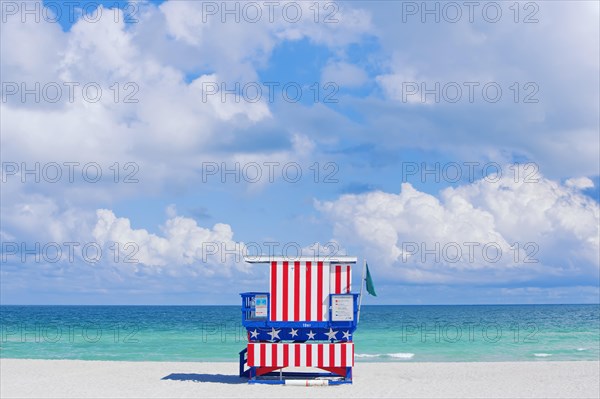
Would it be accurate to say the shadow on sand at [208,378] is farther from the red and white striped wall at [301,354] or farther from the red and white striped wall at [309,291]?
the red and white striped wall at [309,291]

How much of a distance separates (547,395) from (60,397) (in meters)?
12.3

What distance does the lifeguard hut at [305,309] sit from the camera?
19.7 m

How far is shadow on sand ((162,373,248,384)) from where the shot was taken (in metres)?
21.3

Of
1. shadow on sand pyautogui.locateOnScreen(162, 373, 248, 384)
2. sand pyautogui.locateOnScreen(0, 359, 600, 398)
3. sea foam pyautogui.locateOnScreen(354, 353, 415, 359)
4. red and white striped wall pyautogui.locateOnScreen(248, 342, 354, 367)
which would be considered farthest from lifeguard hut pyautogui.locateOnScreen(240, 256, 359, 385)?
sea foam pyautogui.locateOnScreen(354, 353, 415, 359)

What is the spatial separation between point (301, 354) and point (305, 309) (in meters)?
1.22

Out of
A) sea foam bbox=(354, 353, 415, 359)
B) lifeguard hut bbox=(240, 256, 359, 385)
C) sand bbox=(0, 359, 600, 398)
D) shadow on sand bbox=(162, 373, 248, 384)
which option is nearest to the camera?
sand bbox=(0, 359, 600, 398)

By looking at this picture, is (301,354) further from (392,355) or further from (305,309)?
(392,355)

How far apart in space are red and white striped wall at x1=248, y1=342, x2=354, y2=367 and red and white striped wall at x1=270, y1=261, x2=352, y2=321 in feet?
2.56

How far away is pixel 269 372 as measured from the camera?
21156 mm

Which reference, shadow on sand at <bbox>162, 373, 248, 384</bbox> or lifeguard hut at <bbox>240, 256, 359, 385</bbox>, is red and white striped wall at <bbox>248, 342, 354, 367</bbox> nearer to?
lifeguard hut at <bbox>240, 256, 359, 385</bbox>

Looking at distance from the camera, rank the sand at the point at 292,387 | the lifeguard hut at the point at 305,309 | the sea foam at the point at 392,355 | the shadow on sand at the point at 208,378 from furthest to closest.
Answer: the sea foam at the point at 392,355 → the shadow on sand at the point at 208,378 → the lifeguard hut at the point at 305,309 → the sand at the point at 292,387

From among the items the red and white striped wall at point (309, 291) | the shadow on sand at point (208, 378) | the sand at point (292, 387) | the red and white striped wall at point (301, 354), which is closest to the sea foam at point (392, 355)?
the sand at point (292, 387)

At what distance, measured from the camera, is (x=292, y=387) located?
19625 millimetres

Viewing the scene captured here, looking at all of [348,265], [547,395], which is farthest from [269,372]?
[547,395]
